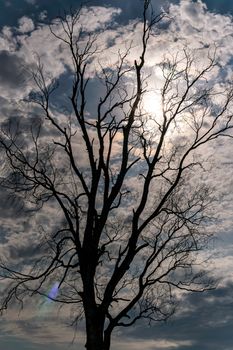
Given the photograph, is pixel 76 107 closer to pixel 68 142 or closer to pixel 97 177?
pixel 68 142

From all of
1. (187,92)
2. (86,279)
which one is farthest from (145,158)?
(86,279)

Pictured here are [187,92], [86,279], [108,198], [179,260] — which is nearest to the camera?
[86,279]

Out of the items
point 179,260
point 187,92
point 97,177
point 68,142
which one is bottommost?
point 179,260

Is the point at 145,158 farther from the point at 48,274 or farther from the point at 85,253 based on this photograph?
the point at 48,274

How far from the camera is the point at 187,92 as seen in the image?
14586mm

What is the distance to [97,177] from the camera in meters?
13.7

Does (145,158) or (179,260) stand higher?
(145,158)

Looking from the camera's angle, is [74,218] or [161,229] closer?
[74,218]

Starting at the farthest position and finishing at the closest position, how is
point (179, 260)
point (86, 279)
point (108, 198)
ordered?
point (179, 260), point (108, 198), point (86, 279)

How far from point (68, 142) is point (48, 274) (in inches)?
152

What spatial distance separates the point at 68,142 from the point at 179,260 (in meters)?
5.41

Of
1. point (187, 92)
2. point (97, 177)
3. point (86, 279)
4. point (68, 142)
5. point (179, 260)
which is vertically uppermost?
point (187, 92)

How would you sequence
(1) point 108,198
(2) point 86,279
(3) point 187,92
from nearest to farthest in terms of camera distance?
(2) point 86,279 < (1) point 108,198 < (3) point 187,92

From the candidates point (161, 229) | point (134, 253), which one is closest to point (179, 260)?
point (161, 229)
